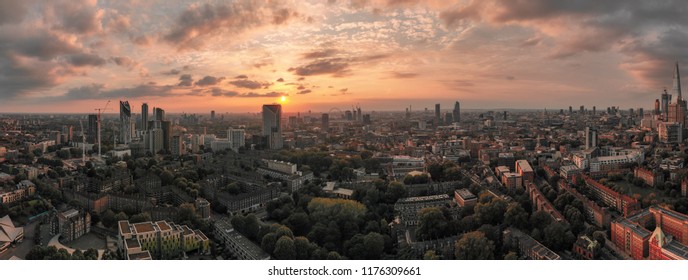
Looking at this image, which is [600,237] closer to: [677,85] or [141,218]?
[677,85]

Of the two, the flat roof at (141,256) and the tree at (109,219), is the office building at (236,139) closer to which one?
the tree at (109,219)

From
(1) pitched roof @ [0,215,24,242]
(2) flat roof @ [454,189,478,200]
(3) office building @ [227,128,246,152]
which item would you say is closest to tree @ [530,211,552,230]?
(2) flat roof @ [454,189,478,200]

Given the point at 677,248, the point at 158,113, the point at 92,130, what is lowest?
the point at 677,248

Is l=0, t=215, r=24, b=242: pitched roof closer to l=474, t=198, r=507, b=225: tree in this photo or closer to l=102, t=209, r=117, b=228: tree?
l=102, t=209, r=117, b=228: tree

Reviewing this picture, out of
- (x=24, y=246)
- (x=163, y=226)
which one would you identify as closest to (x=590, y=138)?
(x=163, y=226)
